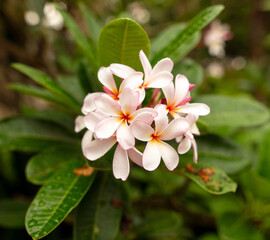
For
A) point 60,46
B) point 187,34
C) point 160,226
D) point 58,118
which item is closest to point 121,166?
point 187,34

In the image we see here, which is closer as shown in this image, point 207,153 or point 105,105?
point 105,105

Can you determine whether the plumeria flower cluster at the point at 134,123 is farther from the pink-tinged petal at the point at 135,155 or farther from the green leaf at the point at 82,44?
the green leaf at the point at 82,44

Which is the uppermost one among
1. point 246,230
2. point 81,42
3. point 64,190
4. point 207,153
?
point 81,42

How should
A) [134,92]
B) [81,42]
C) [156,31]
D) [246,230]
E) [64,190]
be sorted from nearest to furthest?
[134,92]
[64,190]
[81,42]
[246,230]
[156,31]

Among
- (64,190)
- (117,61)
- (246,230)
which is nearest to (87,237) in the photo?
(64,190)

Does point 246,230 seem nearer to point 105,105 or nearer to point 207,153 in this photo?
point 207,153

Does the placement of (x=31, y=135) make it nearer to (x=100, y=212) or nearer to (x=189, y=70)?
(x=100, y=212)

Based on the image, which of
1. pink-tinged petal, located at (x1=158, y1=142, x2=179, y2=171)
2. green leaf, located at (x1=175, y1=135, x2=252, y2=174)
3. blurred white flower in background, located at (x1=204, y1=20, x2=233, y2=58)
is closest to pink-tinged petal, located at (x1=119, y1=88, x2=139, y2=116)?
pink-tinged petal, located at (x1=158, y1=142, x2=179, y2=171)
